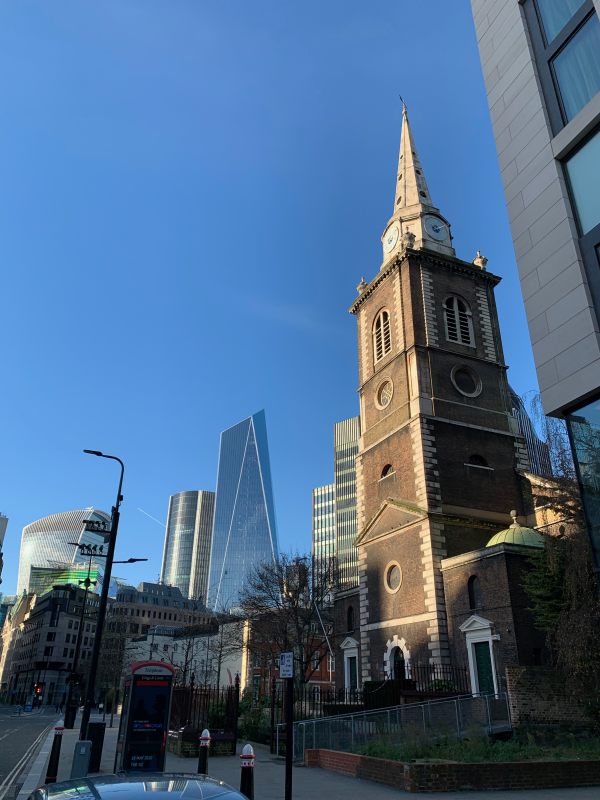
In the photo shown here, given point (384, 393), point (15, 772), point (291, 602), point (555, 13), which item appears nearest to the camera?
point (555, 13)

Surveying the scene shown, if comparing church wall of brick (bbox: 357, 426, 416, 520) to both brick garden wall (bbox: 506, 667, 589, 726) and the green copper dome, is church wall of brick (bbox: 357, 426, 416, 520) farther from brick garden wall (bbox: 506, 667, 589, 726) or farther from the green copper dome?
brick garden wall (bbox: 506, 667, 589, 726)

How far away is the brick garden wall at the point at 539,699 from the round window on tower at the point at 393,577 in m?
12.0

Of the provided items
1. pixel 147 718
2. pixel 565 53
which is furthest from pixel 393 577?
pixel 565 53

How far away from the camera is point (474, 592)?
1048 inches

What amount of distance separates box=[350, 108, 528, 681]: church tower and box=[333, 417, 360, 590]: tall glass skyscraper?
7006cm

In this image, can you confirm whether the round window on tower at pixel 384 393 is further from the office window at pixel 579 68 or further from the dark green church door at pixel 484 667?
the office window at pixel 579 68

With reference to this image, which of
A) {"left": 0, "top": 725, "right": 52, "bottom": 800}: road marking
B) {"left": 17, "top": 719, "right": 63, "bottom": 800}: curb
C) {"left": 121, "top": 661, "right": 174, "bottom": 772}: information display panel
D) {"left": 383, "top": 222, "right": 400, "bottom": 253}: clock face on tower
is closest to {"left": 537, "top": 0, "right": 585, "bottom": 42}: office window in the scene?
{"left": 121, "top": 661, "right": 174, "bottom": 772}: information display panel

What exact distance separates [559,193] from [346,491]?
335 ft

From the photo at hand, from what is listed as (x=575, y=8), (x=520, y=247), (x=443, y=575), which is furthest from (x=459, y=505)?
(x=575, y=8)

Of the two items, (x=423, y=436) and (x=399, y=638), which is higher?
(x=423, y=436)

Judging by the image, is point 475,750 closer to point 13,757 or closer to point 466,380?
point 13,757

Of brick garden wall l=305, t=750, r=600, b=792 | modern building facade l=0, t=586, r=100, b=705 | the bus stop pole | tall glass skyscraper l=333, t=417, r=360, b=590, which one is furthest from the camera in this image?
modern building facade l=0, t=586, r=100, b=705

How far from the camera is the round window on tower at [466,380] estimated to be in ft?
117

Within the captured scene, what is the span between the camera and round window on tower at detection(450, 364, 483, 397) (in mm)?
35750
